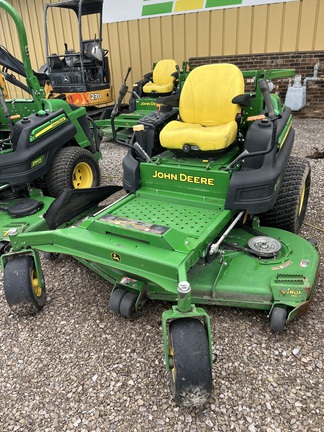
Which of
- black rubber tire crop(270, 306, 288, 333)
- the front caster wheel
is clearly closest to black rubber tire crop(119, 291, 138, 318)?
the front caster wheel

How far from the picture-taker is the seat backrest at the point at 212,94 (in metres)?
3.08

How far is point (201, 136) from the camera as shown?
2879 mm

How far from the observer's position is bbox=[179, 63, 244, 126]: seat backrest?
308cm

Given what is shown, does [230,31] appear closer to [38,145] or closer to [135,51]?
[135,51]

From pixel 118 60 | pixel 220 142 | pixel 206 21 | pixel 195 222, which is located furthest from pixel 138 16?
pixel 195 222

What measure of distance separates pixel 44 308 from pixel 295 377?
167cm

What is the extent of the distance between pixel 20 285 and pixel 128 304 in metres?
0.70

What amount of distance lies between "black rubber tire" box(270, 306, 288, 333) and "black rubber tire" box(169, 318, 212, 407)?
59 cm

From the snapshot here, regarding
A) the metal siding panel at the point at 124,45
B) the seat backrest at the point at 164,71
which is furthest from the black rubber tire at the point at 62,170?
the metal siding panel at the point at 124,45

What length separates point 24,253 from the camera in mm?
2492

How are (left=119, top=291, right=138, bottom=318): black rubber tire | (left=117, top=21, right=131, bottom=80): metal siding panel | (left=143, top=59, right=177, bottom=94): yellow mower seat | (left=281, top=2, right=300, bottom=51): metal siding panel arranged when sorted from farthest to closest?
(left=117, top=21, right=131, bottom=80): metal siding panel
(left=281, top=2, right=300, bottom=51): metal siding panel
(left=143, top=59, right=177, bottom=94): yellow mower seat
(left=119, top=291, right=138, bottom=318): black rubber tire

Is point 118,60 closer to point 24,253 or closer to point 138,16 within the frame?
point 138,16

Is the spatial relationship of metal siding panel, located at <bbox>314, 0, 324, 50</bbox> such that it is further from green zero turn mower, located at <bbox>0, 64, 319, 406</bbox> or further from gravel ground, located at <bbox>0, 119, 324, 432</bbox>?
gravel ground, located at <bbox>0, 119, 324, 432</bbox>

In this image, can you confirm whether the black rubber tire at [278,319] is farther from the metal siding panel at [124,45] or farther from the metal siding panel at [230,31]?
the metal siding panel at [124,45]
